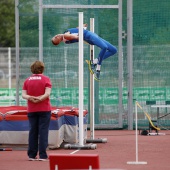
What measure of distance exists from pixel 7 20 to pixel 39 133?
40.7 m

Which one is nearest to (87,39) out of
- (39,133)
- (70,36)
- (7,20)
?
(70,36)

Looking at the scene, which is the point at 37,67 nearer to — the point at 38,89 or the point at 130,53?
the point at 38,89

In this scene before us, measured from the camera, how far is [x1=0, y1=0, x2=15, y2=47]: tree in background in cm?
5556

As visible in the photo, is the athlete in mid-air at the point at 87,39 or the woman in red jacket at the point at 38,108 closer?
the woman in red jacket at the point at 38,108

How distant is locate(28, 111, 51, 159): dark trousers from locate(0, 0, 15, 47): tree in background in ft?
131

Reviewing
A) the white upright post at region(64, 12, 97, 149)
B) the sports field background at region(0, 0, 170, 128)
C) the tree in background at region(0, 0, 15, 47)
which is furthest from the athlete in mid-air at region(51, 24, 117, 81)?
the tree in background at region(0, 0, 15, 47)

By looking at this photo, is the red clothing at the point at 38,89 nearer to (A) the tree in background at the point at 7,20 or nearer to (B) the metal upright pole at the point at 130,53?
(B) the metal upright pole at the point at 130,53

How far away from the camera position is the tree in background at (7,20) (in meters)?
55.6

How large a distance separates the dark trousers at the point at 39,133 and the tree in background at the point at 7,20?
40.1 m

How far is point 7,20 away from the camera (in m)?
55.8

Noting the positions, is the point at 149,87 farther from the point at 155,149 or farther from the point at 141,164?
the point at 141,164

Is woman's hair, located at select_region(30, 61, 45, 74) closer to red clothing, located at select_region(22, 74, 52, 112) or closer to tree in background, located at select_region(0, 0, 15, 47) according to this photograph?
red clothing, located at select_region(22, 74, 52, 112)

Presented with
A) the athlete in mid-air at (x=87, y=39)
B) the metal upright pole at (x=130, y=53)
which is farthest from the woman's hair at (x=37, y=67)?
the metal upright pole at (x=130, y=53)

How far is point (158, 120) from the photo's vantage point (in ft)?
77.3
